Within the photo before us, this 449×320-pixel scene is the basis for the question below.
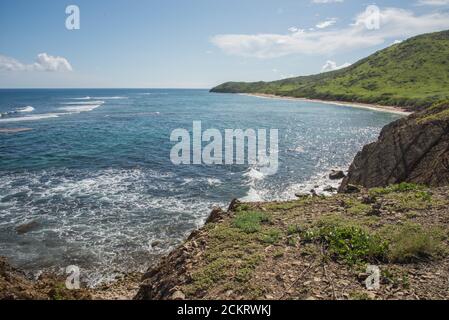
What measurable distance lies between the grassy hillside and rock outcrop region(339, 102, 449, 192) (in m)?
67.9

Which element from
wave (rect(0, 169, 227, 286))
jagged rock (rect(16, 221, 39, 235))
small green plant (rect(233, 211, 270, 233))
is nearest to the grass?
small green plant (rect(233, 211, 270, 233))

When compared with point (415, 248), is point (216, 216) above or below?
below

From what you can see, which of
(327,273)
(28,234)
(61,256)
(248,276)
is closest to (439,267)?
(327,273)

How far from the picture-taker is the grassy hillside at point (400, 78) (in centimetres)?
10038

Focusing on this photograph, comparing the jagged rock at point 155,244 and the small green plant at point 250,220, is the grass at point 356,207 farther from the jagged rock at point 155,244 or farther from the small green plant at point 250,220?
the jagged rock at point 155,244

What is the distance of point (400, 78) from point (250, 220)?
445ft

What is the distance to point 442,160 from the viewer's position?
1875 centimetres

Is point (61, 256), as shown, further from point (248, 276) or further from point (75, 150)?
point (75, 150)

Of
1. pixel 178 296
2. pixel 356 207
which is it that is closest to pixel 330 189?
pixel 356 207

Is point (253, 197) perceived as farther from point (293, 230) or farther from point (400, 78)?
point (400, 78)

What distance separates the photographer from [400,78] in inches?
4985

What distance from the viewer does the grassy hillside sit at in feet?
329

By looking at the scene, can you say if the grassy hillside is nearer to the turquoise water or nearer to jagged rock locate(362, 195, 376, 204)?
the turquoise water
